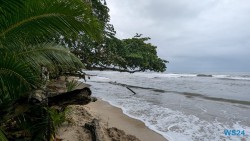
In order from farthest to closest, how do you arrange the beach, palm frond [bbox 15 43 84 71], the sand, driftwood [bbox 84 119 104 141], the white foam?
the white foam
the sand
the beach
driftwood [bbox 84 119 104 141]
palm frond [bbox 15 43 84 71]

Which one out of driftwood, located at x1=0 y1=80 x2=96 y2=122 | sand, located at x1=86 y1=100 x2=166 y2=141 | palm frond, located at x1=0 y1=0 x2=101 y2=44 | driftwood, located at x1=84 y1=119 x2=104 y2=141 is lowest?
sand, located at x1=86 y1=100 x2=166 y2=141

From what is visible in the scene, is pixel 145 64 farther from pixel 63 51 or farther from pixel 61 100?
pixel 61 100

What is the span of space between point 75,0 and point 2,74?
977 mm

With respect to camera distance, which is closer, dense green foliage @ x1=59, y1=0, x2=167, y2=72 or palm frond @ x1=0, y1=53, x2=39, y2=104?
palm frond @ x1=0, y1=53, x2=39, y2=104

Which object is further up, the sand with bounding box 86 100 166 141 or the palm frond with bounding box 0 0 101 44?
the palm frond with bounding box 0 0 101 44

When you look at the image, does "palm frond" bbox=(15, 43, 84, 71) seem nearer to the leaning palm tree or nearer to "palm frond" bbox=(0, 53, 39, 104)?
the leaning palm tree

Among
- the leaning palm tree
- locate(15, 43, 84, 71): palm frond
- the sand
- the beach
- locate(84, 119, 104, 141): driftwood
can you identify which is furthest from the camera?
the sand

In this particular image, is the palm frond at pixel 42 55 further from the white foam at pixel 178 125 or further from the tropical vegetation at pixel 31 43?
the white foam at pixel 178 125

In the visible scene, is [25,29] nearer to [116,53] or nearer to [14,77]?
[14,77]

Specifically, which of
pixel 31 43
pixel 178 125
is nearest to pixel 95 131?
pixel 31 43

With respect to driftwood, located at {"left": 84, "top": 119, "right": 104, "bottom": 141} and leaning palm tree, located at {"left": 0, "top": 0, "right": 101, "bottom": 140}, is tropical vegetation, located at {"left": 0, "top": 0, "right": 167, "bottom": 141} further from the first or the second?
driftwood, located at {"left": 84, "top": 119, "right": 104, "bottom": 141}

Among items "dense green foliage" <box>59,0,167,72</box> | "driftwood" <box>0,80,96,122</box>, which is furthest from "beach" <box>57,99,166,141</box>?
"driftwood" <box>0,80,96,122</box>

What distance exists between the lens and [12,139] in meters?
4.23

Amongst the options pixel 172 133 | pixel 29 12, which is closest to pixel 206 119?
pixel 172 133
